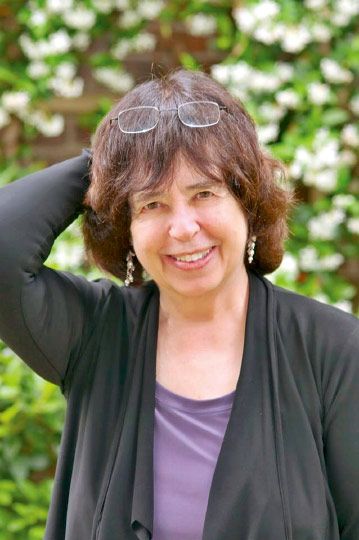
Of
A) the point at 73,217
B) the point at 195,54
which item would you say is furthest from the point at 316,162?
the point at 73,217

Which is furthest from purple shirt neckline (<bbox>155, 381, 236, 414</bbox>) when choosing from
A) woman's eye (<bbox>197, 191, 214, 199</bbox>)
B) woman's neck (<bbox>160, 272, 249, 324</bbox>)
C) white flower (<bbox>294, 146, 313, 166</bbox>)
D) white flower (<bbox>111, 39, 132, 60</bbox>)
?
white flower (<bbox>111, 39, 132, 60</bbox>)

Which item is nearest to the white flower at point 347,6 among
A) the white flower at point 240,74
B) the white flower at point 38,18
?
the white flower at point 240,74

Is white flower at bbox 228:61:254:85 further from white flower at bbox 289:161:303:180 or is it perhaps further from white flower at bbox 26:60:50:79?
white flower at bbox 26:60:50:79

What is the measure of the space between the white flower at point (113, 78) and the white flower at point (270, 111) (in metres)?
0.53

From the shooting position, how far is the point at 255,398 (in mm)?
1901

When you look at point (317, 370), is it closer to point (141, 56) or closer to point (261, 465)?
point (261, 465)

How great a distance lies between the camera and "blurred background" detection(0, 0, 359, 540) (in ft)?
10.2

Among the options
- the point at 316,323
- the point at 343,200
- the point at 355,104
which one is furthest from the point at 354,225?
the point at 316,323

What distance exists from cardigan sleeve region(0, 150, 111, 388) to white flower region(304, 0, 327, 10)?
1508mm

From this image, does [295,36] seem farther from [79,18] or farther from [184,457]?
[184,457]

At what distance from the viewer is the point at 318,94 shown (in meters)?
3.38

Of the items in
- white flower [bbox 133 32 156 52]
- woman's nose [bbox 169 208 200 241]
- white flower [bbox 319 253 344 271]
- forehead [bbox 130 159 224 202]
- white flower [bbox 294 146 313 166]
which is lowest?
white flower [bbox 319 253 344 271]

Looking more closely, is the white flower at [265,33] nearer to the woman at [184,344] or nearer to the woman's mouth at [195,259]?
the woman at [184,344]

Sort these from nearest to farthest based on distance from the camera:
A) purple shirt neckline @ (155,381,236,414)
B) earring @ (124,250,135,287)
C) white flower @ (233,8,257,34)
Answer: purple shirt neckline @ (155,381,236,414) < earring @ (124,250,135,287) < white flower @ (233,8,257,34)
